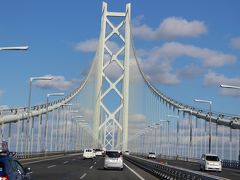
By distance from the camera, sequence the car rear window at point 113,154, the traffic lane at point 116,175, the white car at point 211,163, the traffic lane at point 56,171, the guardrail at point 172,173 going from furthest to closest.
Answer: the white car at point 211,163
the car rear window at point 113,154
the traffic lane at point 116,175
the traffic lane at point 56,171
the guardrail at point 172,173

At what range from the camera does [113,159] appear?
142ft

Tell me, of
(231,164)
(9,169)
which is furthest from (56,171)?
(231,164)

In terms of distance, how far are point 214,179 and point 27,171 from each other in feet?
19.1

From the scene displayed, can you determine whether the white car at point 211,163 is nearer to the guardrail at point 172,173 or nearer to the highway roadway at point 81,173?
the guardrail at point 172,173

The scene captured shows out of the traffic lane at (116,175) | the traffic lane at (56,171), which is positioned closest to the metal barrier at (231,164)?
the traffic lane at (56,171)

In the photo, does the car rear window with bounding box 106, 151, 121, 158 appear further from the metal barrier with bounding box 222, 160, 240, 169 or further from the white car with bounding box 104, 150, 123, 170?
the metal barrier with bounding box 222, 160, 240, 169

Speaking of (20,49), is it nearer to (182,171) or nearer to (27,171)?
(182,171)

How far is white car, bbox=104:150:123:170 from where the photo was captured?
4238 centimetres

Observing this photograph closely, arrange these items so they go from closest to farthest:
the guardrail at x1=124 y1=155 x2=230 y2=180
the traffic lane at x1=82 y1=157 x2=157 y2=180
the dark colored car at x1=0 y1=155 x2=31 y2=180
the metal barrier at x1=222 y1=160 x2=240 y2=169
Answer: the dark colored car at x1=0 y1=155 x2=31 y2=180 → the guardrail at x1=124 y1=155 x2=230 y2=180 → the traffic lane at x1=82 y1=157 x2=157 y2=180 → the metal barrier at x1=222 y1=160 x2=240 y2=169

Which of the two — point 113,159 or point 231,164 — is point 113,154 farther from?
point 231,164

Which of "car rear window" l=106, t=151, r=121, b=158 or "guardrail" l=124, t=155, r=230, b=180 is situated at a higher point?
"car rear window" l=106, t=151, r=121, b=158

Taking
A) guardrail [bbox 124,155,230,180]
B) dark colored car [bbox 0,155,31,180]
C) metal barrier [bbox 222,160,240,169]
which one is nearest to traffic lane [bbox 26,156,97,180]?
guardrail [bbox 124,155,230,180]

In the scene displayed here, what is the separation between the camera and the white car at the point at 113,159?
42375 millimetres

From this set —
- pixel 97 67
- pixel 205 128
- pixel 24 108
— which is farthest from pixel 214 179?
pixel 97 67
